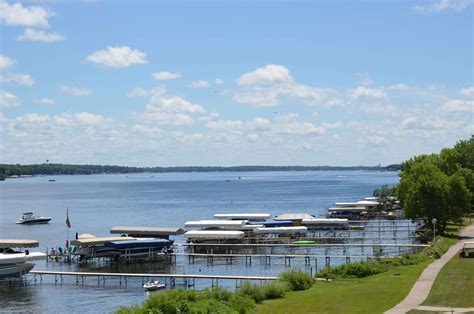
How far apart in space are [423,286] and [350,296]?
600 cm

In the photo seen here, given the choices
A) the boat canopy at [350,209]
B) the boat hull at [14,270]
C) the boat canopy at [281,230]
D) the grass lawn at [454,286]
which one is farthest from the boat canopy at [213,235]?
the boat canopy at [350,209]

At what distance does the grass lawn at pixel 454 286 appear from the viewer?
1587 inches

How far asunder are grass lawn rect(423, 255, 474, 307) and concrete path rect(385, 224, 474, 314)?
0.42 m

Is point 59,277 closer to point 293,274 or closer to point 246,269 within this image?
point 246,269

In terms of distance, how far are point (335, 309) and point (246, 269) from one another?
113 feet

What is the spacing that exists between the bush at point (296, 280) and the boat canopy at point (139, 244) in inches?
1483

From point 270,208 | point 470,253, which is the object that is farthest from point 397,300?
point 270,208

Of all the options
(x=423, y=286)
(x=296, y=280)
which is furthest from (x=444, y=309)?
(x=296, y=280)

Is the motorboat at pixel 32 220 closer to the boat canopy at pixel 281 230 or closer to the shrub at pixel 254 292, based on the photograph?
the boat canopy at pixel 281 230

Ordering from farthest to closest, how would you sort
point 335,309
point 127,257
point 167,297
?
point 127,257 → point 335,309 → point 167,297

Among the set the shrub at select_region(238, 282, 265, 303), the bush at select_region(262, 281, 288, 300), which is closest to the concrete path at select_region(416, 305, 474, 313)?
the bush at select_region(262, 281, 288, 300)

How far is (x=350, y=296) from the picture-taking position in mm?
44188

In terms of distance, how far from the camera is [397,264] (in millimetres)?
60438

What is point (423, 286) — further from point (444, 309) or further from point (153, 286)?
point (153, 286)
